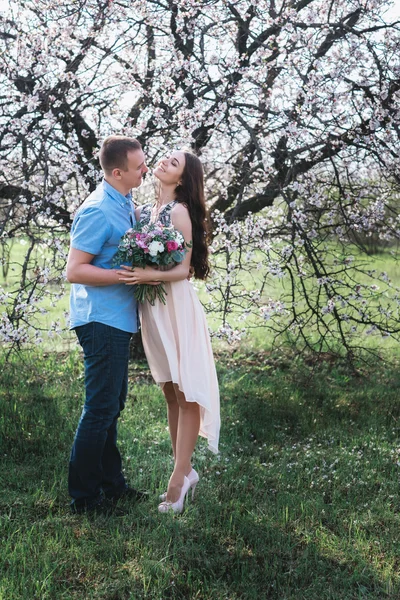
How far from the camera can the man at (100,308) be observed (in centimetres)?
329

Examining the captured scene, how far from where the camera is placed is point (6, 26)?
5.82 m

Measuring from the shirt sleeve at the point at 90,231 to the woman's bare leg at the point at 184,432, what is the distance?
915mm

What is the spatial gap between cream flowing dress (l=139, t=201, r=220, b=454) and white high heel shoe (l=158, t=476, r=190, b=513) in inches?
16.8

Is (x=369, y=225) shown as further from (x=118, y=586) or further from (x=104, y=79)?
(x=118, y=586)

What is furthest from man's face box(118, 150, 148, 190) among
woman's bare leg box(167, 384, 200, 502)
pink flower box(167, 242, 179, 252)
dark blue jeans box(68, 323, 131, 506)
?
woman's bare leg box(167, 384, 200, 502)

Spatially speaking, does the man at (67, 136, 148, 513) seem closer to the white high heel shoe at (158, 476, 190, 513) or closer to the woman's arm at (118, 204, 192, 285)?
the woman's arm at (118, 204, 192, 285)

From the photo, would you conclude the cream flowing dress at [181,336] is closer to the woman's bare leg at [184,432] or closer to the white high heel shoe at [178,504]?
the woman's bare leg at [184,432]

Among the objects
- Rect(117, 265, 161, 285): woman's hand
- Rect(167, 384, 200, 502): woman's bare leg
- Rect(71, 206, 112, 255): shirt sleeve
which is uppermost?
Rect(71, 206, 112, 255): shirt sleeve

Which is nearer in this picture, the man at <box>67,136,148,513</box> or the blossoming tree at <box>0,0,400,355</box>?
the man at <box>67,136,148,513</box>

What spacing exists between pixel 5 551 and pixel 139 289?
4.57 ft

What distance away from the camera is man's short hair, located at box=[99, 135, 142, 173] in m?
3.40

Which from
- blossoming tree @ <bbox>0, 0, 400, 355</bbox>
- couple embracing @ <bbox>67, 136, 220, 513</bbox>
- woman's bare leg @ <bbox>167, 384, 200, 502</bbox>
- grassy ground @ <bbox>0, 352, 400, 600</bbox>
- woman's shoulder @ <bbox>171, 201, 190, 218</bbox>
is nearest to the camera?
grassy ground @ <bbox>0, 352, 400, 600</bbox>

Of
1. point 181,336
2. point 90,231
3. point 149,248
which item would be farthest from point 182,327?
point 90,231

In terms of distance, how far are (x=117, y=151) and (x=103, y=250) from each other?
518mm
